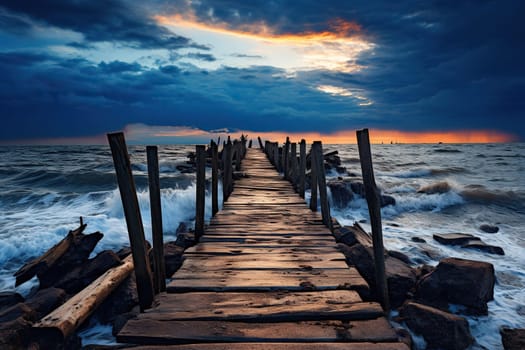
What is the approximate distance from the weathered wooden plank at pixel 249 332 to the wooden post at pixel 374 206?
4.10 feet

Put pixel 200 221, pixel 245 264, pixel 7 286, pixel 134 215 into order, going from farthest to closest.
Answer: pixel 7 286 < pixel 200 221 < pixel 245 264 < pixel 134 215

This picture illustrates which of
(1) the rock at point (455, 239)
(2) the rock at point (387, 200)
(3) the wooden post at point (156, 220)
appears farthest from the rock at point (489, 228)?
(3) the wooden post at point (156, 220)

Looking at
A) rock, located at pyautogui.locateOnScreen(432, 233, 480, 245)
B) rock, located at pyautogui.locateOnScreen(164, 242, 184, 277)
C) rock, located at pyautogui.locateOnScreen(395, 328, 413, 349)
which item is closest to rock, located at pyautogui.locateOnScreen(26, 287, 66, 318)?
rock, located at pyautogui.locateOnScreen(164, 242, 184, 277)

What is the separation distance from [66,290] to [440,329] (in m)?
6.26

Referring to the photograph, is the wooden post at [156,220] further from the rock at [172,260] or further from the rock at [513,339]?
Answer: the rock at [513,339]

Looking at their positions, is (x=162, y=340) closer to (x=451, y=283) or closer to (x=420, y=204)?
(x=451, y=283)

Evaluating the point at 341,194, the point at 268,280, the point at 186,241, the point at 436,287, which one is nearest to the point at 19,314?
the point at 186,241

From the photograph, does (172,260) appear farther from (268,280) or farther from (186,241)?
(268,280)

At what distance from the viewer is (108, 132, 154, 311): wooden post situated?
327 cm

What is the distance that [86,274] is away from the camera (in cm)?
588

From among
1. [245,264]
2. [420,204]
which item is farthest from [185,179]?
[245,264]

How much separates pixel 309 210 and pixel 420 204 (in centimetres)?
1067

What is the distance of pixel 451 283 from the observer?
17.3ft

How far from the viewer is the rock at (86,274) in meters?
5.79
